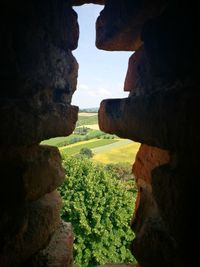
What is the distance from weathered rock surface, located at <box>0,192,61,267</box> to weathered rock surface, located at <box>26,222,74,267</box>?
7cm

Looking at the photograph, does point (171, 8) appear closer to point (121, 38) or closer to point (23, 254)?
point (121, 38)

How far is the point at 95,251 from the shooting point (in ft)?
33.6

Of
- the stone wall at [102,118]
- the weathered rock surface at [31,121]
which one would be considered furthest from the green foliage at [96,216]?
the weathered rock surface at [31,121]

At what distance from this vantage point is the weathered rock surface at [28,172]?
1.63 m

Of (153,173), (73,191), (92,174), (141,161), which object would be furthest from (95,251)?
(153,173)

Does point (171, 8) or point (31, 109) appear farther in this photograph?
point (31, 109)

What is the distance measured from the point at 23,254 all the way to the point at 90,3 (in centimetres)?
176

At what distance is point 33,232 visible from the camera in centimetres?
172

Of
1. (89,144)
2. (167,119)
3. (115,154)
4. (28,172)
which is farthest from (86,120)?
(167,119)

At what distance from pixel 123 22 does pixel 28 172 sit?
1.15 metres

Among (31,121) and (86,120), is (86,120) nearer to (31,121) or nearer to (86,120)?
(86,120)

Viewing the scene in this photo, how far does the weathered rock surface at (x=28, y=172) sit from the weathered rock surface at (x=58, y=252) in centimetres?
36

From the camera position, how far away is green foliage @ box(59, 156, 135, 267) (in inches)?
405

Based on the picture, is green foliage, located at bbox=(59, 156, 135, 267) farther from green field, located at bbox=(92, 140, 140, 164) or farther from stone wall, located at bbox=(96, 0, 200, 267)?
green field, located at bbox=(92, 140, 140, 164)
